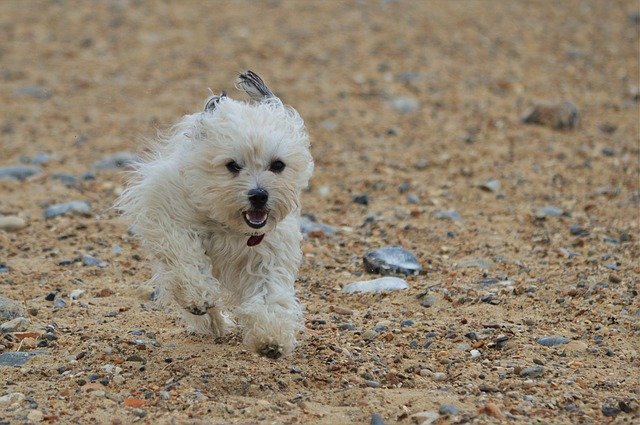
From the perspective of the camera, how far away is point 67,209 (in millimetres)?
9195

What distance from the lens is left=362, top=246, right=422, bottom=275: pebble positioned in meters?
7.71

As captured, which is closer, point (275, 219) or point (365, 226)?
point (275, 219)

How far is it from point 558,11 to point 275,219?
44.8ft

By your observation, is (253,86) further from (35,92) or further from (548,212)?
(35,92)

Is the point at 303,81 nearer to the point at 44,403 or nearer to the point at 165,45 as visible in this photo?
the point at 165,45

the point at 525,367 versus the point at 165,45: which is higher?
the point at 525,367

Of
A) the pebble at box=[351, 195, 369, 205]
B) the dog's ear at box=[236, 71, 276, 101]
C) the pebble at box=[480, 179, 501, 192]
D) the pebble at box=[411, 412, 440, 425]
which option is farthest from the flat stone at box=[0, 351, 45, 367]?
the pebble at box=[480, 179, 501, 192]

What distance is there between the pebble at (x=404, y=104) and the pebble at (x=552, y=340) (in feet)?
24.4

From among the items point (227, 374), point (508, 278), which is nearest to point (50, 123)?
point (508, 278)

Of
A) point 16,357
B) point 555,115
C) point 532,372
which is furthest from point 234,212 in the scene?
point 555,115

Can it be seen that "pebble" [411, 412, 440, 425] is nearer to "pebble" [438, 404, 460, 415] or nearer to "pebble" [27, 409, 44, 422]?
"pebble" [438, 404, 460, 415]

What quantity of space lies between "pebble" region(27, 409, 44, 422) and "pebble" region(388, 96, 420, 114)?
29.1 ft

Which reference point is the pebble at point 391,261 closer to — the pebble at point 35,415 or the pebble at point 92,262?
the pebble at point 92,262

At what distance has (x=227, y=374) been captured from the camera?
5.55m
